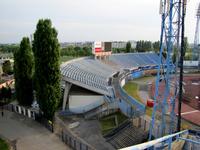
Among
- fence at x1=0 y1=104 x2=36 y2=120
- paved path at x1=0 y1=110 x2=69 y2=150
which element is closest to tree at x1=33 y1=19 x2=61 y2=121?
paved path at x1=0 y1=110 x2=69 y2=150

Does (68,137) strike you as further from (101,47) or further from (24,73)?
(101,47)

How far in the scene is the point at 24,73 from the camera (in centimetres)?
3030

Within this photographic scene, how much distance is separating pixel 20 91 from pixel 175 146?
2133 centimetres

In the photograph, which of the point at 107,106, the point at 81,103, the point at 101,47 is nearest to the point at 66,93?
the point at 81,103

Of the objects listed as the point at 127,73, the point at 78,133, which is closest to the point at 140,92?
the point at 127,73

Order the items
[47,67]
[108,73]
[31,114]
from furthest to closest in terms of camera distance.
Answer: [108,73] → [31,114] → [47,67]

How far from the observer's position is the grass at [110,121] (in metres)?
24.9

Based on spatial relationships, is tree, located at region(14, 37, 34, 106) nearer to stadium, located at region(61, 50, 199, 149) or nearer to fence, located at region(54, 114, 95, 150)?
stadium, located at region(61, 50, 199, 149)

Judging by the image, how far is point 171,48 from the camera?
20.0 metres

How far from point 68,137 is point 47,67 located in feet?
24.9

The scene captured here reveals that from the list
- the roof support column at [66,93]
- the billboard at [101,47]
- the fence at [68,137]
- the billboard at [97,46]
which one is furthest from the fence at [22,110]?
the billboard at [101,47]

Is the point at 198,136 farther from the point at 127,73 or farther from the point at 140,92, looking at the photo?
the point at 127,73

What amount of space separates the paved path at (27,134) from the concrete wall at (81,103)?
648 centimetres

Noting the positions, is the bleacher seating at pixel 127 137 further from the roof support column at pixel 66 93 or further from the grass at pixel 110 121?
the roof support column at pixel 66 93
